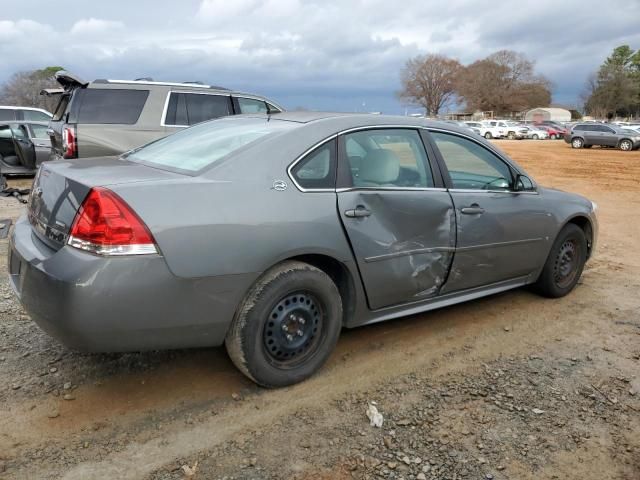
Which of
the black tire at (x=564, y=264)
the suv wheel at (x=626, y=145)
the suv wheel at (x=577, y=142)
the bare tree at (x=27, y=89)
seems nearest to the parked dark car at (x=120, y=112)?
the black tire at (x=564, y=264)

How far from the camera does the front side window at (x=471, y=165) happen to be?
3.96 meters

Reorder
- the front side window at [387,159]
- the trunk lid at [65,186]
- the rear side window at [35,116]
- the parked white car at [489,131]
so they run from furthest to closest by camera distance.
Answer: the parked white car at [489,131], the rear side window at [35,116], the front side window at [387,159], the trunk lid at [65,186]

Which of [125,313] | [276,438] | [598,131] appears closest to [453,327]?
[276,438]

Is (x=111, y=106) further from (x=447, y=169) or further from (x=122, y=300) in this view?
(x=122, y=300)

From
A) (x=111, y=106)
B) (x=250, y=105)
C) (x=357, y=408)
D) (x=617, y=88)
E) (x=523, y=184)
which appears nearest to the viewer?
(x=357, y=408)

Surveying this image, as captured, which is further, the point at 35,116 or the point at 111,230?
the point at 35,116

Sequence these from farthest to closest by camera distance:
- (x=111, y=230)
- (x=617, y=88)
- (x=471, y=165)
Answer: (x=617, y=88), (x=471, y=165), (x=111, y=230)

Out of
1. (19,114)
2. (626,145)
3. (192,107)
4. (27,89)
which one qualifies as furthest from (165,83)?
(27,89)

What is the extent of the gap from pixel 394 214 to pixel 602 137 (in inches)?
1291

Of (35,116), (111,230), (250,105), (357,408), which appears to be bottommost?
(357,408)

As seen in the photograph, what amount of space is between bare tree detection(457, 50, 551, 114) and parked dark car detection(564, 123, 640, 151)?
68.7 meters

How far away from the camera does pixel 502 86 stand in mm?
98812

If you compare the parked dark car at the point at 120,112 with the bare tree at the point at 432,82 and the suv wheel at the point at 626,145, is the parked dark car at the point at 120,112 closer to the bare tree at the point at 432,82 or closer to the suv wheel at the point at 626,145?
the suv wheel at the point at 626,145

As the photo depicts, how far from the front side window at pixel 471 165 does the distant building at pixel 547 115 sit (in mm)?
106019
